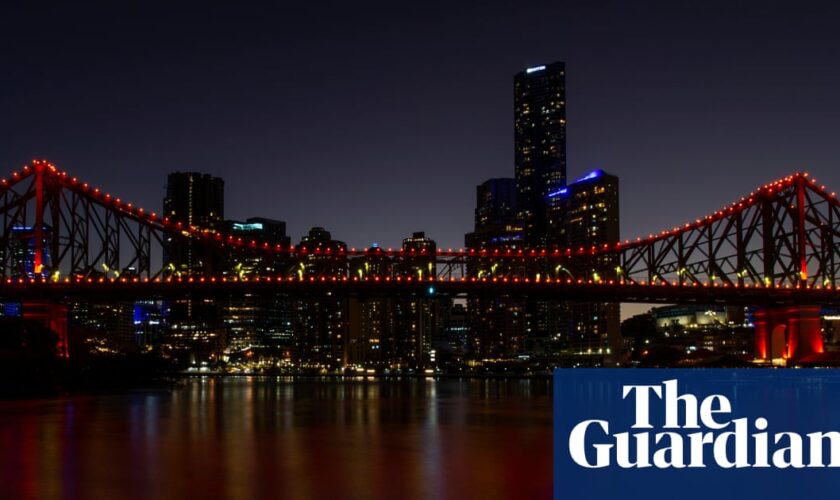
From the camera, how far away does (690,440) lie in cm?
970

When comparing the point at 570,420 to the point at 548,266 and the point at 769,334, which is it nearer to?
the point at 769,334

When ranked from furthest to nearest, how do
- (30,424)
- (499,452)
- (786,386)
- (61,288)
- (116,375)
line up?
(116,375)
(61,288)
(30,424)
(499,452)
(786,386)

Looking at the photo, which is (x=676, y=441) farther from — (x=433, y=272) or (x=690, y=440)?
(x=433, y=272)

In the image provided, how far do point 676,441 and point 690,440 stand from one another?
0.14 meters

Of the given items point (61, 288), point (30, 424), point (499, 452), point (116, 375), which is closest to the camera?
point (499, 452)

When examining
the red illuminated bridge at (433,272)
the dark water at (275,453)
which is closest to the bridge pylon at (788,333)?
the red illuminated bridge at (433,272)

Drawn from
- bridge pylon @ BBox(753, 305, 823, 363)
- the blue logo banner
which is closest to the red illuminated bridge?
bridge pylon @ BBox(753, 305, 823, 363)

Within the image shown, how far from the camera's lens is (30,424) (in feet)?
113

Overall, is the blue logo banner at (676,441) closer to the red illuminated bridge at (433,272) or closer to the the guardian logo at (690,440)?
the the guardian logo at (690,440)

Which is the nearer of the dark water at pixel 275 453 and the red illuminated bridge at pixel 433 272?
the dark water at pixel 275 453

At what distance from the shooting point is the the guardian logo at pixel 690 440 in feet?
31.8

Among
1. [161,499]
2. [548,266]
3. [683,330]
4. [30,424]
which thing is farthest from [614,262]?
[683,330]

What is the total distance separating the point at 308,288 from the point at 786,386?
6323 centimetres

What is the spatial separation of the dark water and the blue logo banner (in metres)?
6.65
